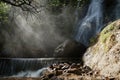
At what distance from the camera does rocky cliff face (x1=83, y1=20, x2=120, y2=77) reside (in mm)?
10211

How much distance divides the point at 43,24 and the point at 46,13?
72.0 inches

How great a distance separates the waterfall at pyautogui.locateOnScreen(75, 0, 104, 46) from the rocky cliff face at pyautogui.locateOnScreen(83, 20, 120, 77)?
26.6 ft

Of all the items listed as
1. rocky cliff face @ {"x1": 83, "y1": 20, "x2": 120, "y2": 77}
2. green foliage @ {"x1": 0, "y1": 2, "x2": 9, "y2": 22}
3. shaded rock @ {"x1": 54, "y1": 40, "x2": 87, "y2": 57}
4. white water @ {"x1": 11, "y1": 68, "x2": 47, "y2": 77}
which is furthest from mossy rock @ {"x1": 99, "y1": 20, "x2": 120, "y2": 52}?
green foliage @ {"x1": 0, "y1": 2, "x2": 9, "y2": 22}

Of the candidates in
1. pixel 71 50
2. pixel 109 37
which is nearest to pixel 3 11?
pixel 71 50

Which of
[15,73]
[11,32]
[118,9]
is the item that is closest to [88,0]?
[118,9]

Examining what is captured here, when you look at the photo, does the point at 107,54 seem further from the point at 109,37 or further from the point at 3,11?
the point at 3,11

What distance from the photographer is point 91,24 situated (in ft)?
75.8

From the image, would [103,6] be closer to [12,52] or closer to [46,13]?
A: [46,13]

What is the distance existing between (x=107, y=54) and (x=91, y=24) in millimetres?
11926

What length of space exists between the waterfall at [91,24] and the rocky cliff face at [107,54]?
26.6 ft

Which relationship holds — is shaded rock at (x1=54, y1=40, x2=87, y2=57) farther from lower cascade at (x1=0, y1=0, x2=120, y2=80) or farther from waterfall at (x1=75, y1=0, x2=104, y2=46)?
waterfall at (x1=75, y1=0, x2=104, y2=46)

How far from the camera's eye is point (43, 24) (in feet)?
88.7

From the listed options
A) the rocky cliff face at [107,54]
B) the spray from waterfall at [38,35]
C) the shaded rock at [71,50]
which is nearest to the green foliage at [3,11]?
the spray from waterfall at [38,35]

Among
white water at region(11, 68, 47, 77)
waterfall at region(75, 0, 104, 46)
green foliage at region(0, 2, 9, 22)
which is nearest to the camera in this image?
white water at region(11, 68, 47, 77)
